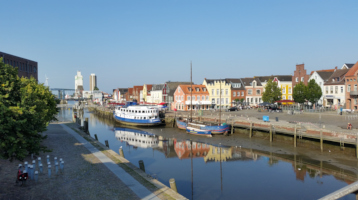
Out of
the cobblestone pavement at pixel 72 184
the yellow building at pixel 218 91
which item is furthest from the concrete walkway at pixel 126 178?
the yellow building at pixel 218 91

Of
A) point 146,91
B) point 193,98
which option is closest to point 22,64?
point 193,98

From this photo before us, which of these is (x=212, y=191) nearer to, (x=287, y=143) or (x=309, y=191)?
(x=309, y=191)

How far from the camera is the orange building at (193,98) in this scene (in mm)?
76438

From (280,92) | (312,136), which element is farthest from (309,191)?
(280,92)

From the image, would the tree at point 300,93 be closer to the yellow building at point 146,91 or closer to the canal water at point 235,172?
the canal water at point 235,172

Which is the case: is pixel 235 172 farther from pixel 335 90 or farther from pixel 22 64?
pixel 22 64

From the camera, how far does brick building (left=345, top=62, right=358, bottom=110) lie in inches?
2255

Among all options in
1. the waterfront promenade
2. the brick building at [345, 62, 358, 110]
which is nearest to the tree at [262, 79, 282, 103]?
the brick building at [345, 62, 358, 110]

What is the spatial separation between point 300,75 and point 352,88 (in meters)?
17.8

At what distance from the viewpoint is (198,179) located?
80.0 feet

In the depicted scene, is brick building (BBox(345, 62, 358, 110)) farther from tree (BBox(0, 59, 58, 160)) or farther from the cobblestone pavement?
tree (BBox(0, 59, 58, 160))

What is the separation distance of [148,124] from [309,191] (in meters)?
42.2

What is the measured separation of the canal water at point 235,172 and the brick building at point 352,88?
35046 mm

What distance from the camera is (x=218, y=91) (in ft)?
263
